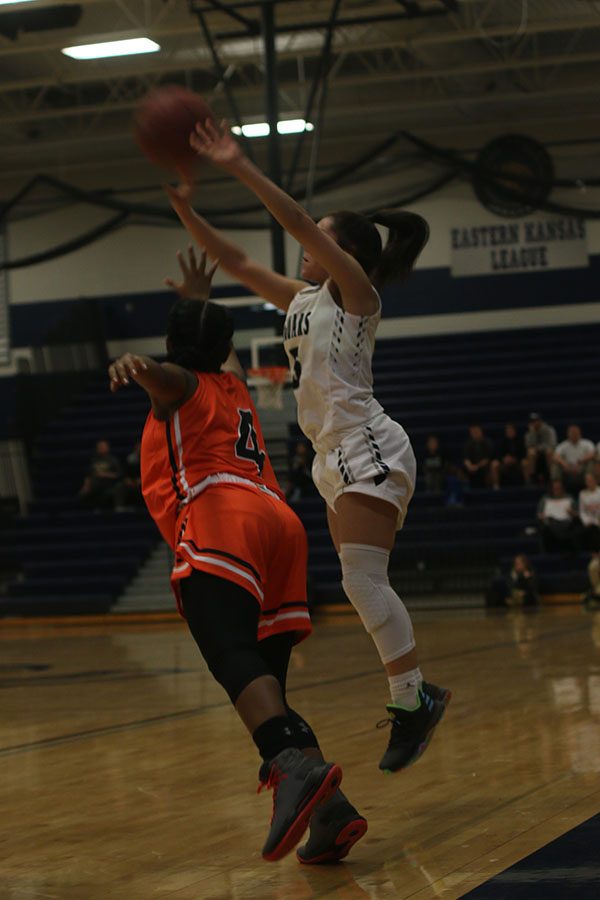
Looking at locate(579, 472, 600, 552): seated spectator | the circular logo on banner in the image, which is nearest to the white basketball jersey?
locate(579, 472, 600, 552): seated spectator

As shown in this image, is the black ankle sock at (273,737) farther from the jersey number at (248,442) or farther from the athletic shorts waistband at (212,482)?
the jersey number at (248,442)

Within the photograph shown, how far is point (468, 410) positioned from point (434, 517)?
3269mm

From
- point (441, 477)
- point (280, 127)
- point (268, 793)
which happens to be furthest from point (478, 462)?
point (268, 793)

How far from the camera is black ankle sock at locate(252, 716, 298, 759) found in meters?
3.30

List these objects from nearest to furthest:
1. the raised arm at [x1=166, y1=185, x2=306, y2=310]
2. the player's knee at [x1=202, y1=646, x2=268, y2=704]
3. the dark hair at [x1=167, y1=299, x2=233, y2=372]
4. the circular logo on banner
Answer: the player's knee at [x1=202, y1=646, x2=268, y2=704] < the dark hair at [x1=167, y1=299, x2=233, y2=372] < the raised arm at [x1=166, y1=185, x2=306, y2=310] < the circular logo on banner

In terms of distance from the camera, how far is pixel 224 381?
372cm

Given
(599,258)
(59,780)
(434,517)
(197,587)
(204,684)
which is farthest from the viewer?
(599,258)

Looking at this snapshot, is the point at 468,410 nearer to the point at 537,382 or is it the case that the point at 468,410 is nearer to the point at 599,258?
the point at 537,382

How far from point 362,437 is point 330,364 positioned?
0.24m

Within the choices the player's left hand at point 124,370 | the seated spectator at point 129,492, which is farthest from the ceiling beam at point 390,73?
the player's left hand at point 124,370

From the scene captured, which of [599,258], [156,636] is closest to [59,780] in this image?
[156,636]

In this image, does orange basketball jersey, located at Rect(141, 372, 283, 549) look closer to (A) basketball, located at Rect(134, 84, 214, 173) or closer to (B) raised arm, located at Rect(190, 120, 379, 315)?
(B) raised arm, located at Rect(190, 120, 379, 315)

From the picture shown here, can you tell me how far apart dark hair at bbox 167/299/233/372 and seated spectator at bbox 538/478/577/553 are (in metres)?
11.7

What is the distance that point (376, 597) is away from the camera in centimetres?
400
